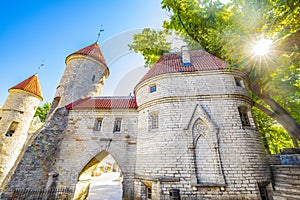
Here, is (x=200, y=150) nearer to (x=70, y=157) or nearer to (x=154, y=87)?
(x=154, y=87)

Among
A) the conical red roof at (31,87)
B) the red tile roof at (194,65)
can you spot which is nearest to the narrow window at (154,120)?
the red tile roof at (194,65)

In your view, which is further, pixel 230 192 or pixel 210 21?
pixel 210 21

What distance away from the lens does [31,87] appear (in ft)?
54.5

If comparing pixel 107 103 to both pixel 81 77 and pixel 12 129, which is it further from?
pixel 12 129

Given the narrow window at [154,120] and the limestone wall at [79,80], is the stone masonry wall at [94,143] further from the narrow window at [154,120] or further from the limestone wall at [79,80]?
the limestone wall at [79,80]

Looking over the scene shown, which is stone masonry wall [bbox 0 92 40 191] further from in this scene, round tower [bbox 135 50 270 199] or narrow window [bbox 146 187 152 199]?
narrow window [bbox 146 187 152 199]

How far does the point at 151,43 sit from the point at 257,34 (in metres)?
8.69

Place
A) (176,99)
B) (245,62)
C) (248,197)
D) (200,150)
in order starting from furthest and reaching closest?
(176,99)
(245,62)
(200,150)
(248,197)

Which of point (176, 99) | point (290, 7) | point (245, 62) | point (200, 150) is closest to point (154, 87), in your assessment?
point (176, 99)

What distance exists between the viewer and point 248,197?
6125mm

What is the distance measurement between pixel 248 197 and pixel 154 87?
7.62 m

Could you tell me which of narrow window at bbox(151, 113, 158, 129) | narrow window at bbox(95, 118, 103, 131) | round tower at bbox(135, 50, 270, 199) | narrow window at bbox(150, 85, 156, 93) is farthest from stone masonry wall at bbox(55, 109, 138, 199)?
narrow window at bbox(150, 85, 156, 93)

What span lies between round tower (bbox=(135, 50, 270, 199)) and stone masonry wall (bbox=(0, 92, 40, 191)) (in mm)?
14244

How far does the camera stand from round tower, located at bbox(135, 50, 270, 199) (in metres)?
6.52
